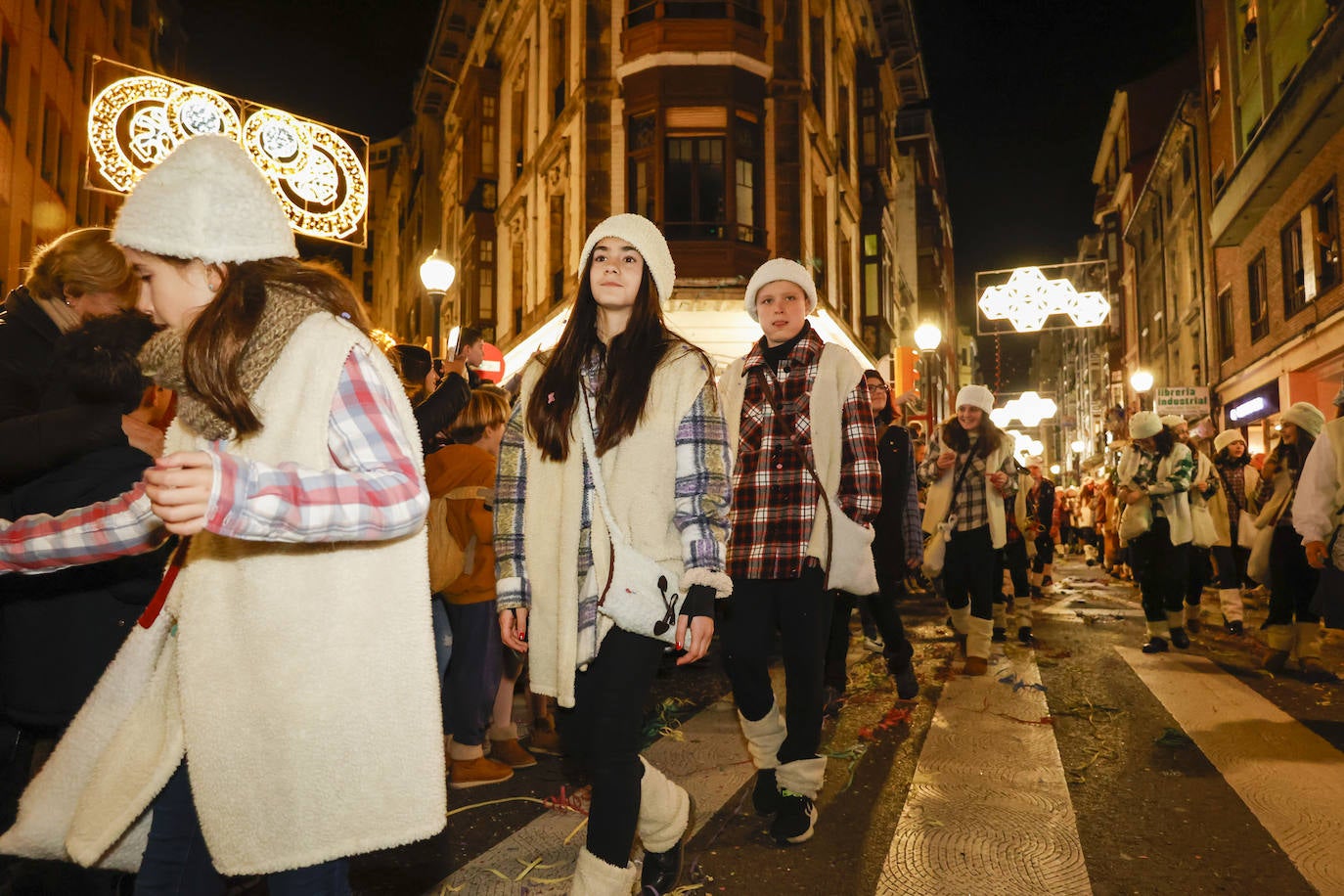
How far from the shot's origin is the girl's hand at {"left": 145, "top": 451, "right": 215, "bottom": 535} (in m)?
1.41

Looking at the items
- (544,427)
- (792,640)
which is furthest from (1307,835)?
(544,427)

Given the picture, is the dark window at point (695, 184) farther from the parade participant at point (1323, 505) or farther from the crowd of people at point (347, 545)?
the crowd of people at point (347, 545)

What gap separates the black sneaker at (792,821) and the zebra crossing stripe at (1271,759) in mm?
1757

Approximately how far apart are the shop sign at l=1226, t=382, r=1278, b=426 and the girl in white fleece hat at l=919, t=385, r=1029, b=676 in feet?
51.2

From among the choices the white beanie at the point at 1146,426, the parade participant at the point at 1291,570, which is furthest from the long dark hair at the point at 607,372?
the white beanie at the point at 1146,426

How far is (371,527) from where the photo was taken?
162 centimetres

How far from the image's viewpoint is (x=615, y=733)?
259 centimetres

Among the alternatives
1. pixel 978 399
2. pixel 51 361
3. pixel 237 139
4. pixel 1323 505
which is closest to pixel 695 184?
pixel 237 139

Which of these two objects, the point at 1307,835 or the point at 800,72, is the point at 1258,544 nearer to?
the point at 1307,835

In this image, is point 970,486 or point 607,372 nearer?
point 607,372

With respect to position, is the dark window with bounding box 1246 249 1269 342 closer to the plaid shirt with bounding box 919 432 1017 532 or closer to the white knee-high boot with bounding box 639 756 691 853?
the plaid shirt with bounding box 919 432 1017 532

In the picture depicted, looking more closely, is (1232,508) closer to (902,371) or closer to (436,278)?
(436,278)

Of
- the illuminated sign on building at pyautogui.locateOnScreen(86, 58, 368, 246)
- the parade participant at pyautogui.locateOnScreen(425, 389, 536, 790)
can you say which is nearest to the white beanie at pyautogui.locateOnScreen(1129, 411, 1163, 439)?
the parade participant at pyautogui.locateOnScreen(425, 389, 536, 790)

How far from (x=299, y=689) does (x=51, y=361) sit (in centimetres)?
175
